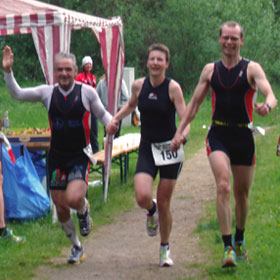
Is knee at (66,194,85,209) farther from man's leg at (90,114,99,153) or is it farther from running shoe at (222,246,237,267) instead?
man's leg at (90,114,99,153)

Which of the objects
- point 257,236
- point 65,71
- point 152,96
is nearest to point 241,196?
point 152,96

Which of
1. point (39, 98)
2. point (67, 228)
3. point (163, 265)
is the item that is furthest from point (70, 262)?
point (39, 98)

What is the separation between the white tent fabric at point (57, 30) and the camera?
8.30 m

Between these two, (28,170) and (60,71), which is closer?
(60,71)

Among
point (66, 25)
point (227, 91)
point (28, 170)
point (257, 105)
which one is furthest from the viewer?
point (28, 170)

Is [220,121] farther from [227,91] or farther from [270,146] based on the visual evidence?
[270,146]

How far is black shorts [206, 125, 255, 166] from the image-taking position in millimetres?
6320

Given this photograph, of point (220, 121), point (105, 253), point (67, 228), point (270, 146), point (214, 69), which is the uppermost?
point (214, 69)

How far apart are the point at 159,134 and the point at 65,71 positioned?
103 cm

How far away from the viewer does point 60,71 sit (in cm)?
655

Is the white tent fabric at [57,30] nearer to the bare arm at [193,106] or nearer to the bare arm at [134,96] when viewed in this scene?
the bare arm at [134,96]

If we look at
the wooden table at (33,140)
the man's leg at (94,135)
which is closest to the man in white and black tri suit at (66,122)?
the wooden table at (33,140)

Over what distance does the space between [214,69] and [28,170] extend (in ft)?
11.7

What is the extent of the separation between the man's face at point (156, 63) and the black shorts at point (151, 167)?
66cm
